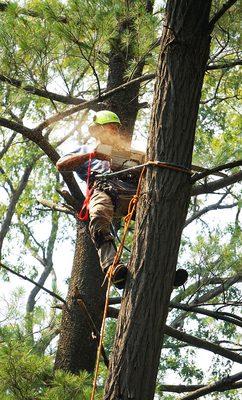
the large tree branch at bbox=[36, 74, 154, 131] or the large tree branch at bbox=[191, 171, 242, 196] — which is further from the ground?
the large tree branch at bbox=[36, 74, 154, 131]

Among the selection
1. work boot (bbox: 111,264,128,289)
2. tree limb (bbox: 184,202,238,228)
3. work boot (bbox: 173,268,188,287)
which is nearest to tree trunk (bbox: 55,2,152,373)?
work boot (bbox: 173,268,188,287)

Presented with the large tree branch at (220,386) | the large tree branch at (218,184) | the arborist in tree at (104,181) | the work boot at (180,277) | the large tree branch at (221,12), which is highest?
the large tree branch at (221,12)

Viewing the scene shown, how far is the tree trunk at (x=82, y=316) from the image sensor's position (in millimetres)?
4438

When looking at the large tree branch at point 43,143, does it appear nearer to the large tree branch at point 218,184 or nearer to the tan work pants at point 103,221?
the tan work pants at point 103,221

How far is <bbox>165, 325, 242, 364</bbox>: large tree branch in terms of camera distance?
14.3 feet

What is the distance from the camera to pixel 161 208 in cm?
300

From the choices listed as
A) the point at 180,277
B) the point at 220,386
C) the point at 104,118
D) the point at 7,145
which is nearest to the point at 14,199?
the point at 7,145

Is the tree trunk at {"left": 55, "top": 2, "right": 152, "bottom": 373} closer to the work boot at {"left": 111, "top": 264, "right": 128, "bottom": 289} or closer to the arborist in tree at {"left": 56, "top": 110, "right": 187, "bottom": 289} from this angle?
the arborist in tree at {"left": 56, "top": 110, "right": 187, "bottom": 289}

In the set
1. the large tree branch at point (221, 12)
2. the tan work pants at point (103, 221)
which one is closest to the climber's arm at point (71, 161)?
the tan work pants at point (103, 221)

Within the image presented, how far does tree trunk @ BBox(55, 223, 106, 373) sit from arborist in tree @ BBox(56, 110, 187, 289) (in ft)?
1.54

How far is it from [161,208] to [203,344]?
186cm

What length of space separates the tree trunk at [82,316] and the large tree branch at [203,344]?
1.68 ft

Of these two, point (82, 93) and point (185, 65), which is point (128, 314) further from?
point (82, 93)

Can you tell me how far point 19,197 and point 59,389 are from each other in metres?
9.98
